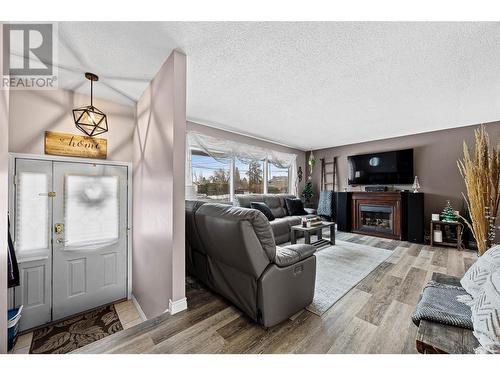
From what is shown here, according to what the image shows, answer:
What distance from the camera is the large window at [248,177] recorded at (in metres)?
4.82

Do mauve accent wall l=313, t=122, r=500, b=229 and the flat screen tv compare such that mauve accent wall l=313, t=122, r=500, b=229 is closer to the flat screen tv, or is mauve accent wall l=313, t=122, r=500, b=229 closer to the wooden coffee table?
the flat screen tv

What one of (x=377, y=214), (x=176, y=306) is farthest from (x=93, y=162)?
(x=377, y=214)

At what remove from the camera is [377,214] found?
16.2ft

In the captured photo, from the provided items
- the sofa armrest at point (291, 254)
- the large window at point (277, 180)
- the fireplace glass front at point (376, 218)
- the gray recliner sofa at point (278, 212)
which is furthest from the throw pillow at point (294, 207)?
the sofa armrest at point (291, 254)

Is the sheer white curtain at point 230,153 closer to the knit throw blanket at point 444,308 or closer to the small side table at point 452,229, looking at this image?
the knit throw blanket at point 444,308

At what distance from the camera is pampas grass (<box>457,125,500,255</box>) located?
1490 mm

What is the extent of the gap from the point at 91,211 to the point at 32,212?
0.52 m

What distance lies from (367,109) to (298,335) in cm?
330

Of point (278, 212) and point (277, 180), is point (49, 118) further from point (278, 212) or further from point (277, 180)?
point (277, 180)

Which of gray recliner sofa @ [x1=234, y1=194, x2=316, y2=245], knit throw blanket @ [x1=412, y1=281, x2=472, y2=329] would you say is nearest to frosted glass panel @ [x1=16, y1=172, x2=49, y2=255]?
gray recliner sofa @ [x1=234, y1=194, x2=316, y2=245]

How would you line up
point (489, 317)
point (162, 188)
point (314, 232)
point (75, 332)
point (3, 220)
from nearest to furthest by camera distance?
point (489, 317) → point (3, 220) → point (162, 188) → point (75, 332) → point (314, 232)

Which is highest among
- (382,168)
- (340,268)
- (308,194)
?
(382,168)

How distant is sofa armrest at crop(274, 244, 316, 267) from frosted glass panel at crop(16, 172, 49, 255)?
2.69 m
